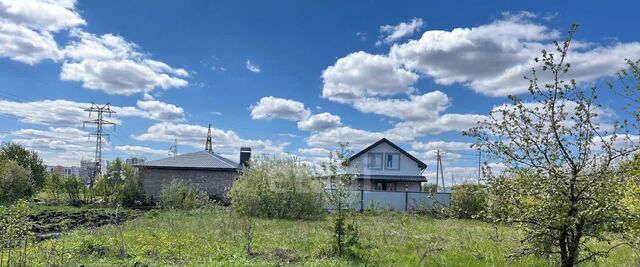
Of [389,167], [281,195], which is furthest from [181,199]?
[389,167]

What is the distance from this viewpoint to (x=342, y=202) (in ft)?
30.3

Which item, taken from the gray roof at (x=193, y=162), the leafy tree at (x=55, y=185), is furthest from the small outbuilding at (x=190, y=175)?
the leafy tree at (x=55, y=185)

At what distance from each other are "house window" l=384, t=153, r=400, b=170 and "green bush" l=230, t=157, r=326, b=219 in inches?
708

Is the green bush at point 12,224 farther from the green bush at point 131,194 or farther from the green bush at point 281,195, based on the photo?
the green bush at point 131,194

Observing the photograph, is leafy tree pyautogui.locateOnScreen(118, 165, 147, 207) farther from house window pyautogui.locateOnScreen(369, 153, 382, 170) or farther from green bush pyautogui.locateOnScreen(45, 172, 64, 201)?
house window pyautogui.locateOnScreen(369, 153, 382, 170)

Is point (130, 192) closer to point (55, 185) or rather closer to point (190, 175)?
point (190, 175)

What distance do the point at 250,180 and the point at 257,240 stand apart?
33.7 feet

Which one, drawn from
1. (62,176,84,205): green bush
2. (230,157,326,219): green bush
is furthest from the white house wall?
(62,176,84,205): green bush

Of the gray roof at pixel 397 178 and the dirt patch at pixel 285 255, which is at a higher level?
the gray roof at pixel 397 178

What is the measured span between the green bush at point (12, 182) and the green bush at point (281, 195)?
50.6 feet

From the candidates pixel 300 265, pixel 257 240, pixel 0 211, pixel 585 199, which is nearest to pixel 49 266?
pixel 0 211

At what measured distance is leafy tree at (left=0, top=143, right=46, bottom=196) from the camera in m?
33.2

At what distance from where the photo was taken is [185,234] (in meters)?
11.4

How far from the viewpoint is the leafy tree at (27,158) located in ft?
109
